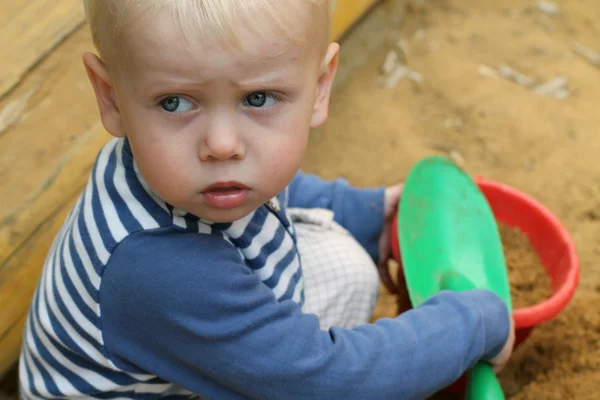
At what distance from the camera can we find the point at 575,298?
4.11 ft

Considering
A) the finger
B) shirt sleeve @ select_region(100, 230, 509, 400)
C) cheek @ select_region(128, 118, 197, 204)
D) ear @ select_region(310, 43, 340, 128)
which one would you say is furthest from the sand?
cheek @ select_region(128, 118, 197, 204)

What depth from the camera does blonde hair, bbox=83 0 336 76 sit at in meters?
0.62

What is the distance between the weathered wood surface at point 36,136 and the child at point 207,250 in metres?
0.15

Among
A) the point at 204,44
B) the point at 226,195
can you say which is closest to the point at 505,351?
the point at 226,195

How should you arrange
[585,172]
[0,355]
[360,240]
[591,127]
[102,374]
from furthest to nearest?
[591,127], [585,172], [360,240], [0,355], [102,374]

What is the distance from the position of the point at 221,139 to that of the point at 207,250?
14 cm

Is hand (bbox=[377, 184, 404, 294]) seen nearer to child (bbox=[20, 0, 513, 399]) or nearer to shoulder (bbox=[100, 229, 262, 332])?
child (bbox=[20, 0, 513, 399])

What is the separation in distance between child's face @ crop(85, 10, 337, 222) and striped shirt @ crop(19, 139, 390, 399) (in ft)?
0.15

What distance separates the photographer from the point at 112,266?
74 cm

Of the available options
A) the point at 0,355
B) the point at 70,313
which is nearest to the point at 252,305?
the point at 70,313

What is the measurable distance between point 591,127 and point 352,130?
0.54 m

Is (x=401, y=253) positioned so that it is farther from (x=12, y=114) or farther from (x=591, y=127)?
(x=591, y=127)

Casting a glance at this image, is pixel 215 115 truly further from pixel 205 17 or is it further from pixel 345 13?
pixel 345 13

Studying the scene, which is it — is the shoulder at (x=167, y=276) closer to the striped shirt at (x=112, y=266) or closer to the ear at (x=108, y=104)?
the striped shirt at (x=112, y=266)
